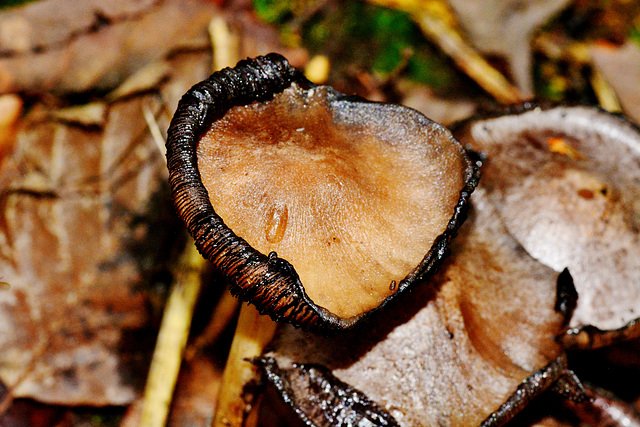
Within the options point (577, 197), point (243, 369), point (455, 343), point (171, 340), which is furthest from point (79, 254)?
point (577, 197)

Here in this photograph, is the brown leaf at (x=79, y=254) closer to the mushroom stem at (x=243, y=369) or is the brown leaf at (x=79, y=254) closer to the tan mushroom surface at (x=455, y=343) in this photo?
the mushroom stem at (x=243, y=369)

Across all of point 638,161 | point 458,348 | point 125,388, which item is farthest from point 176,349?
point 638,161

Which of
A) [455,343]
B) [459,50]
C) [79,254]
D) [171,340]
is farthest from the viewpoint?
[459,50]

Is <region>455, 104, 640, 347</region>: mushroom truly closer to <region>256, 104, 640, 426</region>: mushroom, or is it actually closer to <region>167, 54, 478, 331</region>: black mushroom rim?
<region>256, 104, 640, 426</region>: mushroom

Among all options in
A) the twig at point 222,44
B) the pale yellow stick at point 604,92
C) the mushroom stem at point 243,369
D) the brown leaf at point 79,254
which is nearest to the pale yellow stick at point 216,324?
the brown leaf at point 79,254

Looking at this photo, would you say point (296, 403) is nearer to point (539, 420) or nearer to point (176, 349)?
point (176, 349)

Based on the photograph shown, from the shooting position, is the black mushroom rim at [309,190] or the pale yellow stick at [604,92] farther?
the pale yellow stick at [604,92]

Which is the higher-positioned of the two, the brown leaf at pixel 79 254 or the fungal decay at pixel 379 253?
the fungal decay at pixel 379 253

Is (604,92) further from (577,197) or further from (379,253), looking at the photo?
(379,253)
